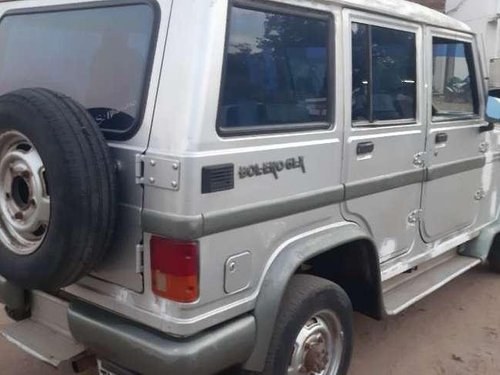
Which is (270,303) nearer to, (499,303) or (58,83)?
(58,83)

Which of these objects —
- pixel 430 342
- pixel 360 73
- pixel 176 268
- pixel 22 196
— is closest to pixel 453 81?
pixel 360 73

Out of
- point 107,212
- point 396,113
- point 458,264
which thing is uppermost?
point 396,113

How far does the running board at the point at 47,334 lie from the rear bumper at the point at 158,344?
153 millimetres

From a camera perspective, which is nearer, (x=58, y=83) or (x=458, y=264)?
(x=58, y=83)

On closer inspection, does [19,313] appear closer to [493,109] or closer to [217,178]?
[217,178]

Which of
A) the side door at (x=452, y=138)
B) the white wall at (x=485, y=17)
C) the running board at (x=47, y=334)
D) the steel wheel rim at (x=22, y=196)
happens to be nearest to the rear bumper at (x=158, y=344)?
the running board at (x=47, y=334)

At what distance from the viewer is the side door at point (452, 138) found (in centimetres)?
362

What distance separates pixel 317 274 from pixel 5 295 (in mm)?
1627

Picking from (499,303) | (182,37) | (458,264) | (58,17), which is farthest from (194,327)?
(499,303)

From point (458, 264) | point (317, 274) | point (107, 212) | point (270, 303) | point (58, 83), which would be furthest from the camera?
point (458, 264)

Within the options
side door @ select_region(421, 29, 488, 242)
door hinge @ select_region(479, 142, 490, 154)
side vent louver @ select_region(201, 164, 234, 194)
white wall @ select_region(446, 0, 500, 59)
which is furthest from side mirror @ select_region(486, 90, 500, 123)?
white wall @ select_region(446, 0, 500, 59)

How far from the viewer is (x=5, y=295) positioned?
281 cm

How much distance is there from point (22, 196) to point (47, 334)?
75cm

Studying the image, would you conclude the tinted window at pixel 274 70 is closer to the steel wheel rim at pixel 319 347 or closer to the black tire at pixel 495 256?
the steel wheel rim at pixel 319 347
